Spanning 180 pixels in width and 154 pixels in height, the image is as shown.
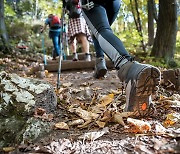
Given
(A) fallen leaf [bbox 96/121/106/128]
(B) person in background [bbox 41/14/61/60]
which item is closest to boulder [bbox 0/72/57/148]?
(A) fallen leaf [bbox 96/121/106/128]

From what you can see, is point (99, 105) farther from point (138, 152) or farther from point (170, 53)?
point (170, 53)

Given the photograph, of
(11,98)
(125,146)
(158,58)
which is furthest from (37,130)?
(158,58)

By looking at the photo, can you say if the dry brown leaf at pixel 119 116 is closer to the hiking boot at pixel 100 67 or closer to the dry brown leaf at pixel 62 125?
the dry brown leaf at pixel 62 125

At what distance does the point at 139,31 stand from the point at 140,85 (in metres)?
8.28

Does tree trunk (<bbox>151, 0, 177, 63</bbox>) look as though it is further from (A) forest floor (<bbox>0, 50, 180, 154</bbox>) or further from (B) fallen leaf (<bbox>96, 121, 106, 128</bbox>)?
(B) fallen leaf (<bbox>96, 121, 106, 128</bbox>)

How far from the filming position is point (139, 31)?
9828 mm

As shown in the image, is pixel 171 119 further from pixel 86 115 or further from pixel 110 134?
pixel 86 115

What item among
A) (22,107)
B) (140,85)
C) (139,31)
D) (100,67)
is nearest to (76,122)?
(22,107)

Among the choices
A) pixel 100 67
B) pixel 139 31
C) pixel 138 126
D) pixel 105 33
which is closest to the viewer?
pixel 138 126

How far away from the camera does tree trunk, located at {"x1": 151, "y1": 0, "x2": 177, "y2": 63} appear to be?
6580 millimetres

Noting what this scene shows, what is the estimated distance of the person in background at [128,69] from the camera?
1856mm

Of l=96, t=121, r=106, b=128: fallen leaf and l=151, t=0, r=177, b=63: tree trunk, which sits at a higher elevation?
l=151, t=0, r=177, b=63: tree trunk

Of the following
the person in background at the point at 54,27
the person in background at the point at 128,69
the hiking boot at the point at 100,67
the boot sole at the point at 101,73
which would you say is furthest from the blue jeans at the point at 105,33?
the person in background at the point at 54,27

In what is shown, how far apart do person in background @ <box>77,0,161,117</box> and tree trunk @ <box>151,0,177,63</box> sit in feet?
14.9
